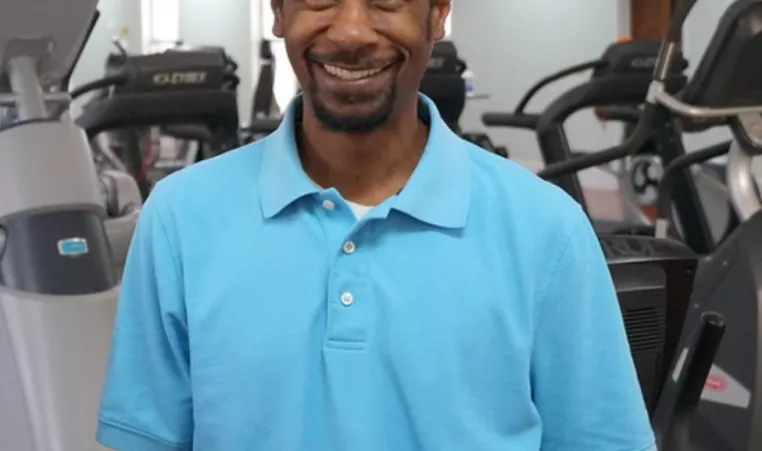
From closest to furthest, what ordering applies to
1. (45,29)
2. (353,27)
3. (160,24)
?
(353,27)
(45,29)
(160,24)

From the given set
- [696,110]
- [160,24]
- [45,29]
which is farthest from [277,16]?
[160,24]

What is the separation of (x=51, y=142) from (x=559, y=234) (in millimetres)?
1287

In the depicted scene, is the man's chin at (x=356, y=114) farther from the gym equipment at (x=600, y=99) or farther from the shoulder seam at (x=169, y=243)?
the gym equipment at (x=600, y=99)

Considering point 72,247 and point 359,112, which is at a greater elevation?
point 359,112

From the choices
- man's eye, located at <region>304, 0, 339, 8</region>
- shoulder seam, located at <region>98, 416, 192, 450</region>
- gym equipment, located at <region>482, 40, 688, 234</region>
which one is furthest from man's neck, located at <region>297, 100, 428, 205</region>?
gym equipment, located at <region>482, 40, 688, 234</region>

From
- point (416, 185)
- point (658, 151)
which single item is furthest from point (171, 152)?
point (416, 185)

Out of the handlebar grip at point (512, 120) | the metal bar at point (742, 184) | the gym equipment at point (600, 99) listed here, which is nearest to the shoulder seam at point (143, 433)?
the metal bar at point (742, 184)

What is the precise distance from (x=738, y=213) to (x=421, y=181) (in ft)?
5.50

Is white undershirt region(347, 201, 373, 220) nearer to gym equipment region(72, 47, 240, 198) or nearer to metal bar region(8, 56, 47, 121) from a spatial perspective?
metal bar region(8, 56, 47, 121)

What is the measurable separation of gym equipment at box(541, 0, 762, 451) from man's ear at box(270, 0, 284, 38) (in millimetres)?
1433

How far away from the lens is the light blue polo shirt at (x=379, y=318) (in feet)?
3.51

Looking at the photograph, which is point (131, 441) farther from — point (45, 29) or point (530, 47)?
point (530, 47)

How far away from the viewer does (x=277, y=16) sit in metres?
1.16

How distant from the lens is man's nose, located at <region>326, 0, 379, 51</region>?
1059mm
